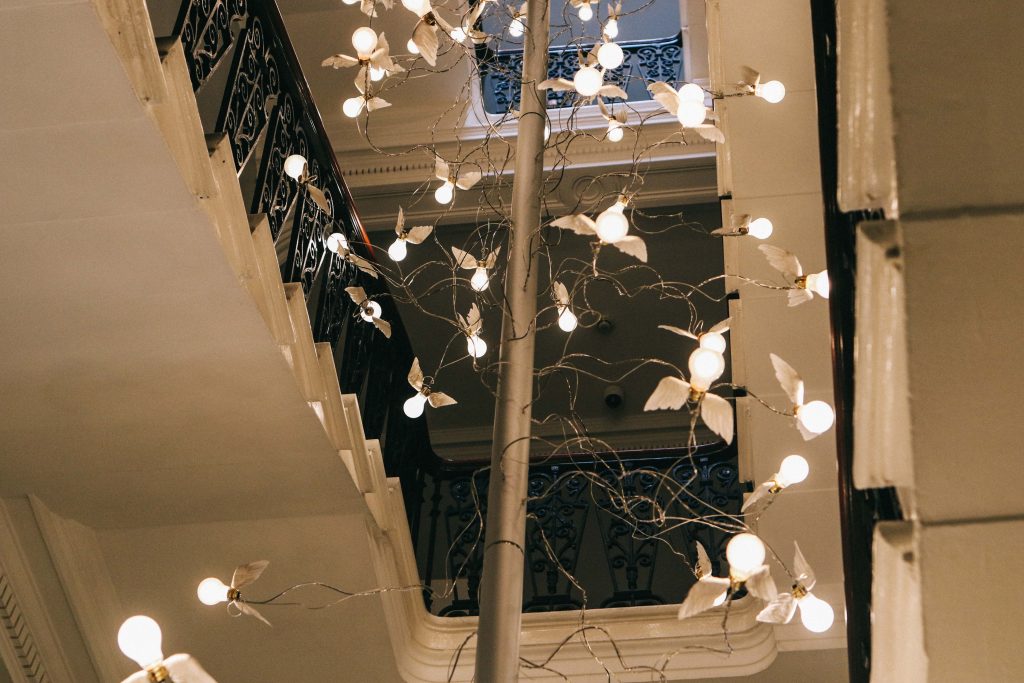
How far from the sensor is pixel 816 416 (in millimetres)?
1998

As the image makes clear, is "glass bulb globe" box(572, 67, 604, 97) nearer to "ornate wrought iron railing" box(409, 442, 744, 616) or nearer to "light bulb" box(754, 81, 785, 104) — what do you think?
"light bulb" box(754, 81, 785, 104)

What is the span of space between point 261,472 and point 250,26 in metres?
1.67

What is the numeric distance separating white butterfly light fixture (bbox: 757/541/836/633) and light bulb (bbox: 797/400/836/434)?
25 cm

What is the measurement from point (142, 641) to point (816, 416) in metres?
1.37

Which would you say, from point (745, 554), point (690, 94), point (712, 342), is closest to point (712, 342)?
point (712, 342)

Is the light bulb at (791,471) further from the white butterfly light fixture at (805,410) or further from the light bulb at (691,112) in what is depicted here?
the light bulb at (691,112)

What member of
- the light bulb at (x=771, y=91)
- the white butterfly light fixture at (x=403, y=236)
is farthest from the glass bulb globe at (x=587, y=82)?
the white butterfly light fixture at (x=403, y=236)

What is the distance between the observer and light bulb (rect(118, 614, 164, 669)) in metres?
1.67

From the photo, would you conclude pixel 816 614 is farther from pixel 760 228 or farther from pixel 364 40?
pixel 364 40

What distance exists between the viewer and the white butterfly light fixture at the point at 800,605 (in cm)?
187

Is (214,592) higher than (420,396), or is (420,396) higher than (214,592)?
(420,396)

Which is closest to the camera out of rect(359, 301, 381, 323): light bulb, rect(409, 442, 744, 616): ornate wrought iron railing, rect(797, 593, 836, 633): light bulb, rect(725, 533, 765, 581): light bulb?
rect(725, 533, 765, 581): light bulb

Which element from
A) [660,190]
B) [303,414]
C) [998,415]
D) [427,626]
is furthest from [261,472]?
[660,190]

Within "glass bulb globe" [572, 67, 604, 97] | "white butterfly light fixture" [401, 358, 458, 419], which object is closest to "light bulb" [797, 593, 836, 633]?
"white butterfly light fixture" [401, 358, 458, 419]
